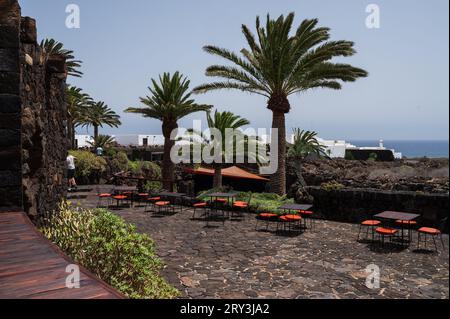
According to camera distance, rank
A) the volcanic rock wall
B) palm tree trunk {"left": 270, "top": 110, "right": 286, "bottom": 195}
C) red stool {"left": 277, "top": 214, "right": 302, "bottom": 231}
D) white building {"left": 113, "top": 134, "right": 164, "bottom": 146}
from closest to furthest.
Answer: the volcanic rock wall, red stool {"left": 277, "top": 214, "right": 302, "bottom": 231}, palm tree trunk {"left": 270, "top": 110, "right": 286, "bottom": 195}, white building {"left": 113, "top": 134, "right": 164, "bottom": 146}

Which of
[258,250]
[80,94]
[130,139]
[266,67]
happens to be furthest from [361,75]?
[130,139]

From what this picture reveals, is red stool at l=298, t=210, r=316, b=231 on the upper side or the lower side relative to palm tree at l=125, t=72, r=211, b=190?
lower

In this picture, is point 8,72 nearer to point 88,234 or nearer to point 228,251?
point 88,234

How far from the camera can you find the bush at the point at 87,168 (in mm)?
25953

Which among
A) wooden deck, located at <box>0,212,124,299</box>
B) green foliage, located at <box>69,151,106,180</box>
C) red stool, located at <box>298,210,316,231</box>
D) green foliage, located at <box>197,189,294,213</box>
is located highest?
green foliage, located at <box>69,151,106,180</box>

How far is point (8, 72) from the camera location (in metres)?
5.13

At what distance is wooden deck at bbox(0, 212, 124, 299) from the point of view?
8.43ft

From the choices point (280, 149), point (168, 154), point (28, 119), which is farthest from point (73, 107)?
point (28, 119)

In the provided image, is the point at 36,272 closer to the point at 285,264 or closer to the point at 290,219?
the point at 285,264

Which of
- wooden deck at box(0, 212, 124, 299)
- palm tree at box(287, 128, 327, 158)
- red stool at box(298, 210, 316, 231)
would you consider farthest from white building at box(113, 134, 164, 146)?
wooden deck at box(0, 212, 124, 299)

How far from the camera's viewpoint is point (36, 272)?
3006 mm

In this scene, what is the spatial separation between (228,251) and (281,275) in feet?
7.11

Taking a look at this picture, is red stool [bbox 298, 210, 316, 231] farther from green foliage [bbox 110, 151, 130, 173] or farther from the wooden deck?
green foliage [bbox 110, 151, 130, 173]

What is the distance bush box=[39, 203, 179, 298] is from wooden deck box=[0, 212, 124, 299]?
209 cm
